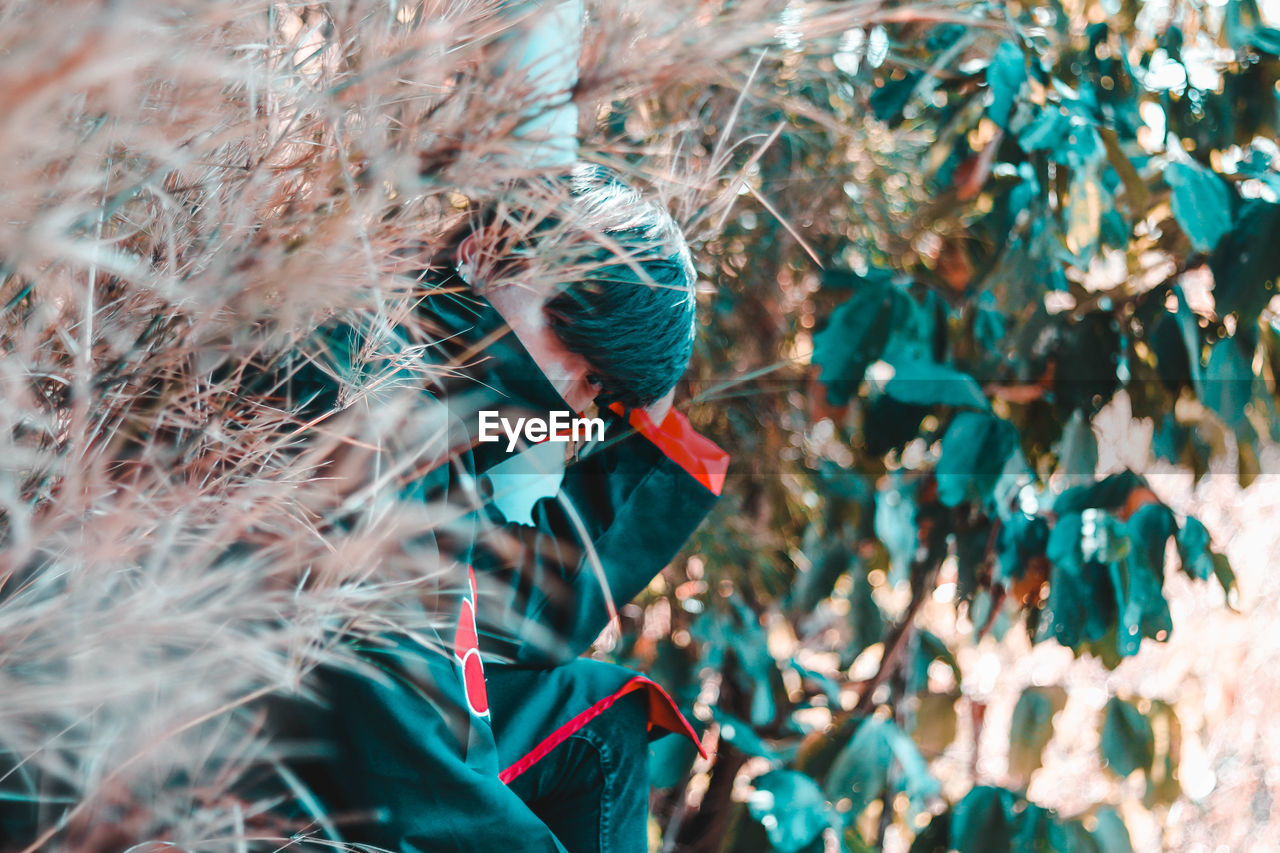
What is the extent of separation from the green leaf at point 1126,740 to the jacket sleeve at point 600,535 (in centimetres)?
69

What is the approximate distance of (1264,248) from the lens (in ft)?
3.06

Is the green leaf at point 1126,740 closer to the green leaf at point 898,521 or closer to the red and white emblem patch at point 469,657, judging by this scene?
the green leaf at point 898,521

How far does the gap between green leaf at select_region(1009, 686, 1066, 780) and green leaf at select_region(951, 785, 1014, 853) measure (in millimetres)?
95

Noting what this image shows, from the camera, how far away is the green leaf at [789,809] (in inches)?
39.3

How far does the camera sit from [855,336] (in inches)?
40.6

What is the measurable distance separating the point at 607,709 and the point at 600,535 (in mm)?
166

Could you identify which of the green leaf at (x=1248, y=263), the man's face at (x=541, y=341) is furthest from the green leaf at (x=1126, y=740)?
the man's face at (x=541, y=341)

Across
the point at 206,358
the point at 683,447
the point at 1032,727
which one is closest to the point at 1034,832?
the point at 1032,727

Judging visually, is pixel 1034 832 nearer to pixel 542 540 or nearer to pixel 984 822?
pixel 984 822

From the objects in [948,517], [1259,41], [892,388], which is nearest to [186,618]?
[892,388]

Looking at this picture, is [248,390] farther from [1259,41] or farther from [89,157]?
[1259,41]

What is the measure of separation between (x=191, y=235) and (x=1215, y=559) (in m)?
1.08

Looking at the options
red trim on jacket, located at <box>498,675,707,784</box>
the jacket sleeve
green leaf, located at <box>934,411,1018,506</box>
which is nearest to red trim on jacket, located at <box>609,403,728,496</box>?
the jacket sleeve

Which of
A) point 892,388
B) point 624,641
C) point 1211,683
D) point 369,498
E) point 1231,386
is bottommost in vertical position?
point 1211,683
